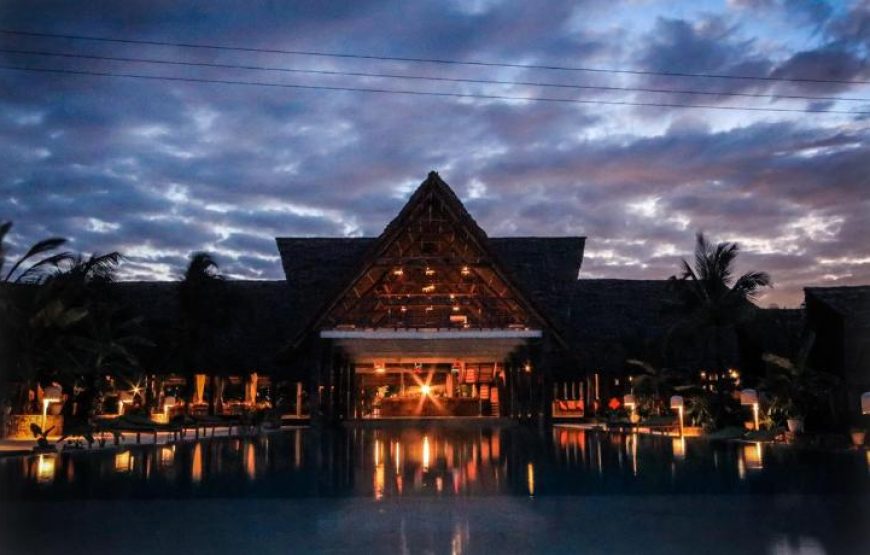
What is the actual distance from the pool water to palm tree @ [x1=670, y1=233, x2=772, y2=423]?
7832 mm

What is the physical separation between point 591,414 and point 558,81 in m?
18.2

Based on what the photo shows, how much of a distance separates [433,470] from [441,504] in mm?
2901

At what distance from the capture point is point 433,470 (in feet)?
31.1

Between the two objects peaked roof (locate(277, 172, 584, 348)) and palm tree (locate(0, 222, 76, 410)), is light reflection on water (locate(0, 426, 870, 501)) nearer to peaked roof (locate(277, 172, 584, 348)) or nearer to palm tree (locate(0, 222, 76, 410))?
palm tree (locate(0, 222, 76, 410))

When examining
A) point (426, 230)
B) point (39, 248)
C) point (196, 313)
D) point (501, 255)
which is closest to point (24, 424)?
point (39, 248)

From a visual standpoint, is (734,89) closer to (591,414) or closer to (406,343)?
(406,343)

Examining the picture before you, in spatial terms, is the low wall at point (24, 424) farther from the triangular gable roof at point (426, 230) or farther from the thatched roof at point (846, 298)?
the thatched roof at point (846, 298)

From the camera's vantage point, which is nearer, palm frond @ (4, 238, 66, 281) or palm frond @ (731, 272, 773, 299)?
palm frond @ (4, 238, 66, 281)

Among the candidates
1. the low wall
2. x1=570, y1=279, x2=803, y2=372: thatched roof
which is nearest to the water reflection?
the low wall

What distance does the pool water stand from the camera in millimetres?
5055

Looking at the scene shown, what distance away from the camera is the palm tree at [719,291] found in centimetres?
1898

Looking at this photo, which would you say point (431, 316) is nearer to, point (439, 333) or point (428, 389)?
point (439, 333)

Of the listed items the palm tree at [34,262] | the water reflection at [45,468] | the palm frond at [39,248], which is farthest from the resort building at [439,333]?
the water reflection at [45,468]

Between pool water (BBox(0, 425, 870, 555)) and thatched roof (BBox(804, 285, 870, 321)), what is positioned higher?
thatched roof (BBox(804, 285, 870, 321))
